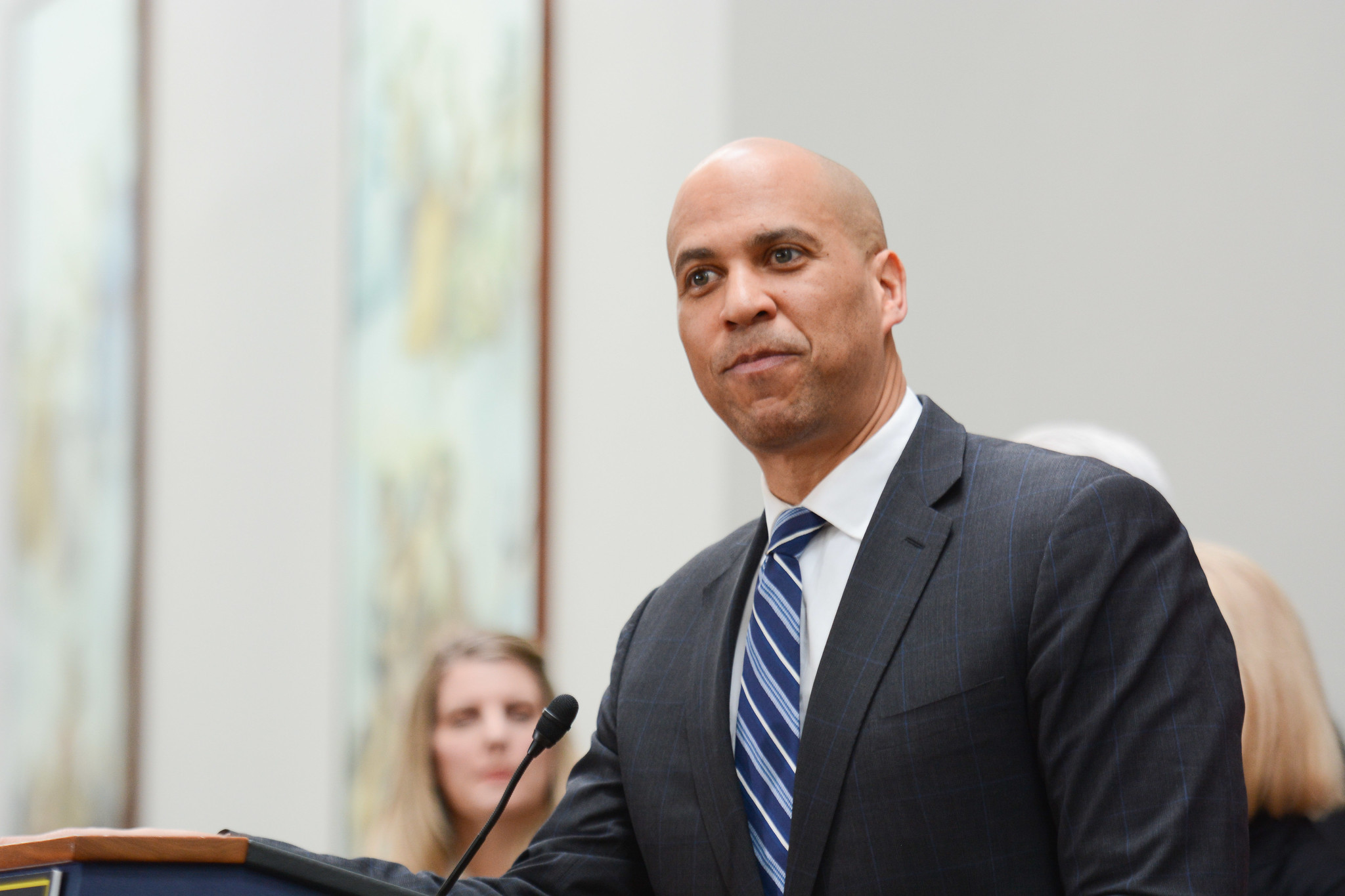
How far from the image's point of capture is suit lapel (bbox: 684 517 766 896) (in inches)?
61.5

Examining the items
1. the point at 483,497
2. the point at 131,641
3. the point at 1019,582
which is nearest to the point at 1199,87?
the point at 1019,582

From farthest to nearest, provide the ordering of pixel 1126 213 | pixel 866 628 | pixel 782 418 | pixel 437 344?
A: 1. pixel 437 344
2. pixel 1126 213
3. pixel 782 418
4. pixel 866 628

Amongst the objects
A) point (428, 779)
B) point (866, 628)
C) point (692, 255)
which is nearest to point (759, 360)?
point (692, 255)

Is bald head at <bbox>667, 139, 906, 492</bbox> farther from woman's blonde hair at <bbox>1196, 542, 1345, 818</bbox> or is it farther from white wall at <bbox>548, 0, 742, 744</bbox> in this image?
white wall at <bbox>548, 0, 742, 744</bbox>

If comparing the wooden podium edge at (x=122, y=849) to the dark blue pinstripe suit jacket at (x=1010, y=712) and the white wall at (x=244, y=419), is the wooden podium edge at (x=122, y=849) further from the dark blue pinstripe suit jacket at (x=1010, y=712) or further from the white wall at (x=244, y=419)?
the white wall at (x=244, y=419)

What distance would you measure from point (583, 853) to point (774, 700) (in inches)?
14.7

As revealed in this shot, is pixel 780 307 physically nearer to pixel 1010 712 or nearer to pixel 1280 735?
pixel 1010 712

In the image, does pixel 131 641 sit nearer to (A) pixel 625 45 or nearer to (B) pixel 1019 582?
(A) pixel 625 45

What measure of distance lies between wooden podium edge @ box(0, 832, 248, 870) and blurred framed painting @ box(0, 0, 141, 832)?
425cm

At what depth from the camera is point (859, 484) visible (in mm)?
1663

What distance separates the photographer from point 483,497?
420 centimetres

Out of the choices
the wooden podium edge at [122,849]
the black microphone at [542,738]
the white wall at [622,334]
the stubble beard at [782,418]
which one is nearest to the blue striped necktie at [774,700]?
the stubble beard at [782,418]

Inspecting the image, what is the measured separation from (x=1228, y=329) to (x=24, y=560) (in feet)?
16.1

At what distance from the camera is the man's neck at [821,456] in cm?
168
